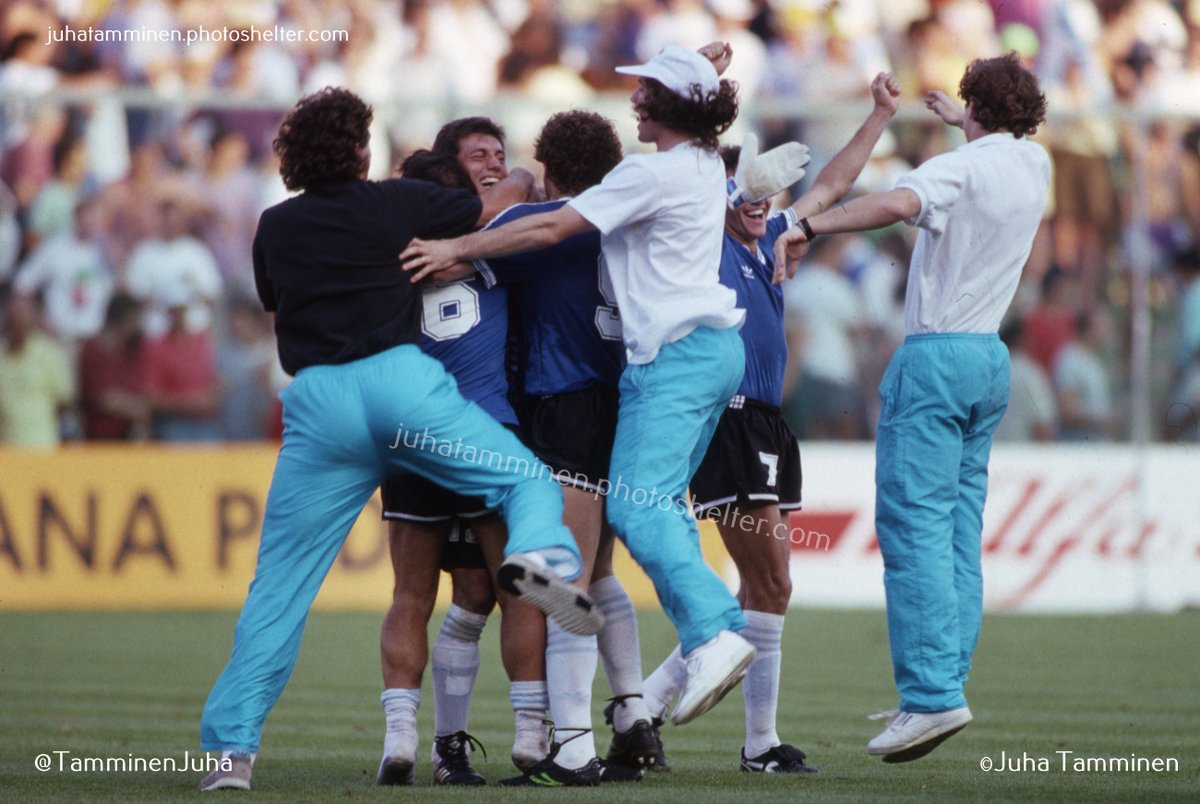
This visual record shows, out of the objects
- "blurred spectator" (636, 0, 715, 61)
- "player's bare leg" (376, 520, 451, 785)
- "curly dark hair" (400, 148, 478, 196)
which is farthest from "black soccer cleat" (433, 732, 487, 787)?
"blurred spectator" (636, 0, 715, 61)

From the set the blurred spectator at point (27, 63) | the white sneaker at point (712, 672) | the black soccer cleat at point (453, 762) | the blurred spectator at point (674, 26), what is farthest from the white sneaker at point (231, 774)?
the blurred spectator at point (674, 26)

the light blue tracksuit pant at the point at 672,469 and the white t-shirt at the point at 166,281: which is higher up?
the white t-shirt at the point at 166,281

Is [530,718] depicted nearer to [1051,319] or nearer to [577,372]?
[577,372]

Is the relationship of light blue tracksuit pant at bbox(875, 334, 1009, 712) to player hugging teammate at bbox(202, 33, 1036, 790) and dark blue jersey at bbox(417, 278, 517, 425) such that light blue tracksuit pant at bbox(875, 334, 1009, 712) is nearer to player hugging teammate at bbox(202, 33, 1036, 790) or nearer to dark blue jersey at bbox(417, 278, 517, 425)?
player hugging teammate at bbox(202, 33, 1036, 790)

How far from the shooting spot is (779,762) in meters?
6.91

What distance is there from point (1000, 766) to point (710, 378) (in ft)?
7.02

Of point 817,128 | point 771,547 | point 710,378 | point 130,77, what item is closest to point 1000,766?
point 771,547

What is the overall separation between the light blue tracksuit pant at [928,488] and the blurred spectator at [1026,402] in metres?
9.69

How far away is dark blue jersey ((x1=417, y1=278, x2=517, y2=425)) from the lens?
21.7ft

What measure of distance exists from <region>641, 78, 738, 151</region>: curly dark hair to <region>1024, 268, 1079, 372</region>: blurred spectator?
35.4 ft

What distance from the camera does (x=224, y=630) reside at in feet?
45.4

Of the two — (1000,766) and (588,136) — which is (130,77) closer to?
(588,136)

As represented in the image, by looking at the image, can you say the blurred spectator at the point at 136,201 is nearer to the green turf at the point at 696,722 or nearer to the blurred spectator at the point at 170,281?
the blurred spectator at the point at 170,281

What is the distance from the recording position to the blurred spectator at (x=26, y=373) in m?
15.5
